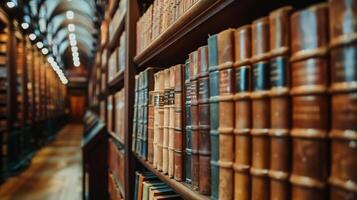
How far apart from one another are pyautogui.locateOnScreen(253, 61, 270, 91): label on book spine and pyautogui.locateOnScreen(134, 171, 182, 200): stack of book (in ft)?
2.46

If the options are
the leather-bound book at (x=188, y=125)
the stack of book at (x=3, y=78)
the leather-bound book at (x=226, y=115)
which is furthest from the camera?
the stack of book at (x=3, y=78)

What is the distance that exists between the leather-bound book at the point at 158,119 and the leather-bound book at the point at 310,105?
704 mm

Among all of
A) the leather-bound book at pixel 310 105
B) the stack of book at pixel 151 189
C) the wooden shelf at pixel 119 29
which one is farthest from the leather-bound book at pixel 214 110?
the wooden shelf at pixel 119 29

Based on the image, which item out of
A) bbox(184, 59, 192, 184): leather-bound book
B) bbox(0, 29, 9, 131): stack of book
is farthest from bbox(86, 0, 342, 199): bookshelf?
bbox(0, 29, 9, 131): stack of book

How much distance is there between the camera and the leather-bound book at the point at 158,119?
1188 mm

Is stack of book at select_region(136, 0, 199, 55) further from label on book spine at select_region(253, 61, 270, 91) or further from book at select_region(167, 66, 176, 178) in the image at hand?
label on book spine at select_region(253, 61, 270, 91)

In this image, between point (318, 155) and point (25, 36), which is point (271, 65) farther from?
point (25, 36)

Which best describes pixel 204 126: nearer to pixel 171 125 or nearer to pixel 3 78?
pixel 171 125

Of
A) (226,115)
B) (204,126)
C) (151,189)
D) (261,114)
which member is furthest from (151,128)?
(261,114)

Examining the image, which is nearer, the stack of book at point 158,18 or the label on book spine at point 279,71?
the label on book spine at point 279,71

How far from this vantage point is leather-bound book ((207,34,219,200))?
0.75m

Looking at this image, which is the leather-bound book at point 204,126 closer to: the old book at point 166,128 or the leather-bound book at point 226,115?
the leather-bound book at point 226,115

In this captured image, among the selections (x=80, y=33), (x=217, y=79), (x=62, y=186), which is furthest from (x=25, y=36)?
(x=80, y=33)

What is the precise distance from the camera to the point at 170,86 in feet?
3.66
